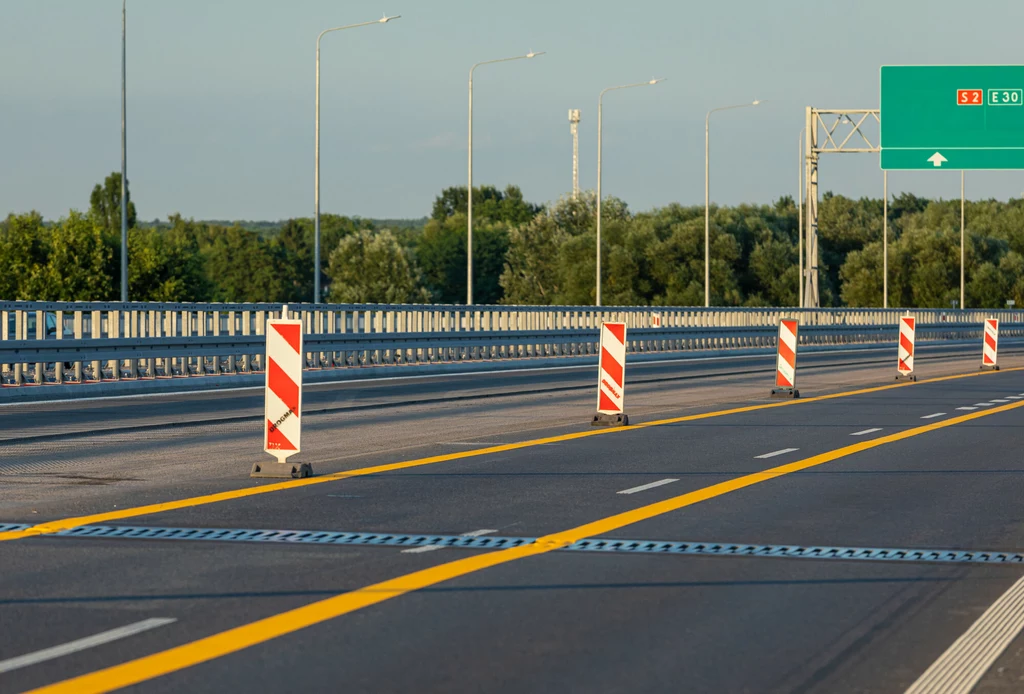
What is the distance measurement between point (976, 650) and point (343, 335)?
25108mm

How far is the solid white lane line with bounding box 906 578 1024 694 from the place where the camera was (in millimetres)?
5809

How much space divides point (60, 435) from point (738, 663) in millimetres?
11503

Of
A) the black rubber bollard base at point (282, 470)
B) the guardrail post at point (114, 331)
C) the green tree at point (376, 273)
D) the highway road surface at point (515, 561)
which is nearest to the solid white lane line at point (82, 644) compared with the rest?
the highway road surface at point (515, 561)

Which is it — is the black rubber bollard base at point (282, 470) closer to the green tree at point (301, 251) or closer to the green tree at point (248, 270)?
the green tree at point (301, 251)

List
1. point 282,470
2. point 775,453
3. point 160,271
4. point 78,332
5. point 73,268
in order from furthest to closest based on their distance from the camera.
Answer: point 160,271 < point 73,268 < point 78,332 < point 775,453 < point 282,470

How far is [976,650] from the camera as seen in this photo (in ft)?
21.0

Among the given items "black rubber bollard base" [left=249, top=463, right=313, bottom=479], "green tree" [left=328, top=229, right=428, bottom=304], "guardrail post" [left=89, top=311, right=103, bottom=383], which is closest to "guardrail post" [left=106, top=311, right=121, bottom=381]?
"guardrail post" [left=89, top=311, right=103, bottom=383]

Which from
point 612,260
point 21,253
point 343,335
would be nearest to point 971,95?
point 343,335

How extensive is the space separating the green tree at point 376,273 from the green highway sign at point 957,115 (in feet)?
250

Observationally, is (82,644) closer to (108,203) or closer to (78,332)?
(78,332)

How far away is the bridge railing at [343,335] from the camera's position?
2442cm

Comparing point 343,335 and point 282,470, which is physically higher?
point 343,335

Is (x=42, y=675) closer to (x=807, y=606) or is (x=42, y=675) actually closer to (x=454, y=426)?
(x=807, y=606)

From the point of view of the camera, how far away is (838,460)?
14.2m
